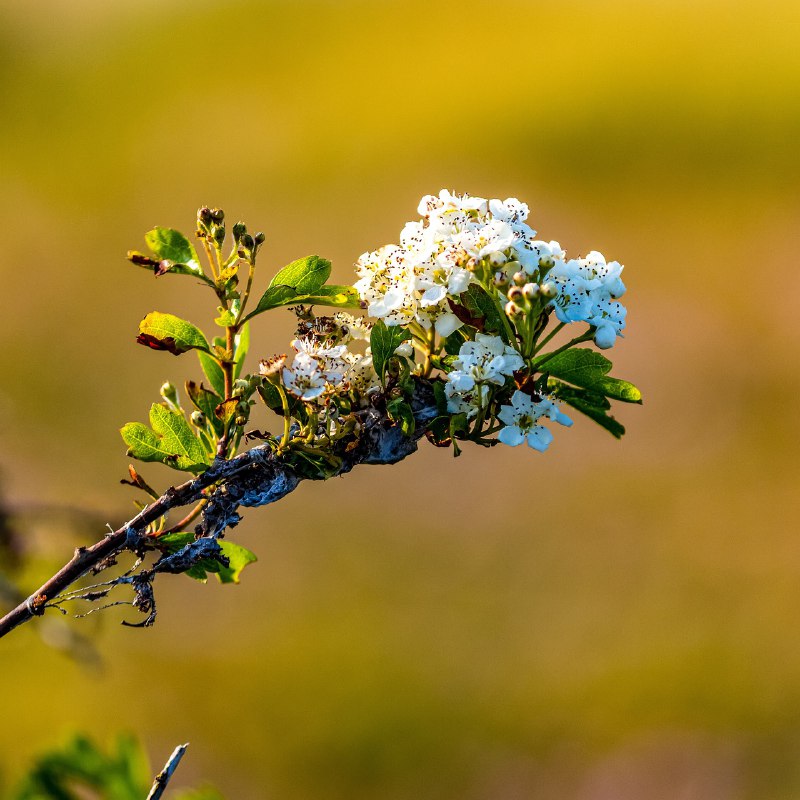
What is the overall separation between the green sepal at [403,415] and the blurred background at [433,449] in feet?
3.61

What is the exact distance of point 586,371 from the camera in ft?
4.51

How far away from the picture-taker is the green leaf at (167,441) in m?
1.36

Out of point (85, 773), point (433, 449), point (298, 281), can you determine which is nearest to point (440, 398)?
point (298, 281)

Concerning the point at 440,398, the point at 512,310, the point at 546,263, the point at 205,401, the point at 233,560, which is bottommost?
the point at 233,560

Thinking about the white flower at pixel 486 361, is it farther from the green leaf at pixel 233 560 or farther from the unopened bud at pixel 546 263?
the green leaf at pixel 233 560

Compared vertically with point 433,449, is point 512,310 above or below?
below

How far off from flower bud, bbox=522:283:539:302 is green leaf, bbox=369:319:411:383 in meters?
0.20

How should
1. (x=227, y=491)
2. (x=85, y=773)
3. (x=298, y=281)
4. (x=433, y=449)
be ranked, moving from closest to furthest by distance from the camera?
(x=227, y=491) < (x=298, y=281) < (x=85, y=773) < (x=433, y=449)

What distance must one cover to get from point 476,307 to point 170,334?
48cm

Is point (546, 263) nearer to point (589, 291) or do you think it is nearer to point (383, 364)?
point (589, 291)

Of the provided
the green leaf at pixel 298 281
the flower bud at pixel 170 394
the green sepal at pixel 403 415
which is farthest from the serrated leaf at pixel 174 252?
the green sepal at pixel 403 415

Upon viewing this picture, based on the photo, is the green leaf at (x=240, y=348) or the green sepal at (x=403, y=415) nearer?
the green sepal at (x=403, y=415)

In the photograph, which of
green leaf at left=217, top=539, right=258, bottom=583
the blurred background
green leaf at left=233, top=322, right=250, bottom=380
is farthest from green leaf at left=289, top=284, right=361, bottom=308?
the blurred background

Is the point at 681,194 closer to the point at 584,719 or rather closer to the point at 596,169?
the point at 596,169
